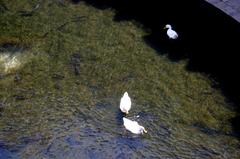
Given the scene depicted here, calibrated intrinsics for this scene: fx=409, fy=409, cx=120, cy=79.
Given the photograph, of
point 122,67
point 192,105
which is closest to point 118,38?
point 122,67

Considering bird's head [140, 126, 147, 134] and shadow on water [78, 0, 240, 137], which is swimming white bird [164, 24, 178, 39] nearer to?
shadow on water [78, 0, 240, 137]

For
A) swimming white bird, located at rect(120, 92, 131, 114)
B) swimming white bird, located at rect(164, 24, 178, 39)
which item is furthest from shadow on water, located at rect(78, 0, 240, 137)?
swimming white bird, located at rect(120, 92, 131, 114)

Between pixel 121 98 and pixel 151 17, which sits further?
pixel 151 17

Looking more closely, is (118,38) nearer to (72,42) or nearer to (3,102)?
(72,42)

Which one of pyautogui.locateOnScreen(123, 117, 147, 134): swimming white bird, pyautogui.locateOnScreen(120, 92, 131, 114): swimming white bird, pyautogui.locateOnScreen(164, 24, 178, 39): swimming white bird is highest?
pyautogui.locateOnScreen(164, 24, 178, 39): swimming white bird

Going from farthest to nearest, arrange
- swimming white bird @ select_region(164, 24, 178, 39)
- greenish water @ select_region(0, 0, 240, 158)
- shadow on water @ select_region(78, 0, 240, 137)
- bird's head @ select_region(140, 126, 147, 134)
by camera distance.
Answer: swimming white bird @ select_region(164, 24, 178, 39) < shadow on water @ select_region(78, 0, 240, 137) < bird's head @ select_region(140, 126, 147, 134) < greenish water @ select_region(0, 0, 240, 158)

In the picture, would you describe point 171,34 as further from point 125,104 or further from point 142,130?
point 142,130

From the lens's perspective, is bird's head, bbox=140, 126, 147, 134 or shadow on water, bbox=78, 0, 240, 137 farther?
shadow on water, bbox=78, 0, 240, 137
